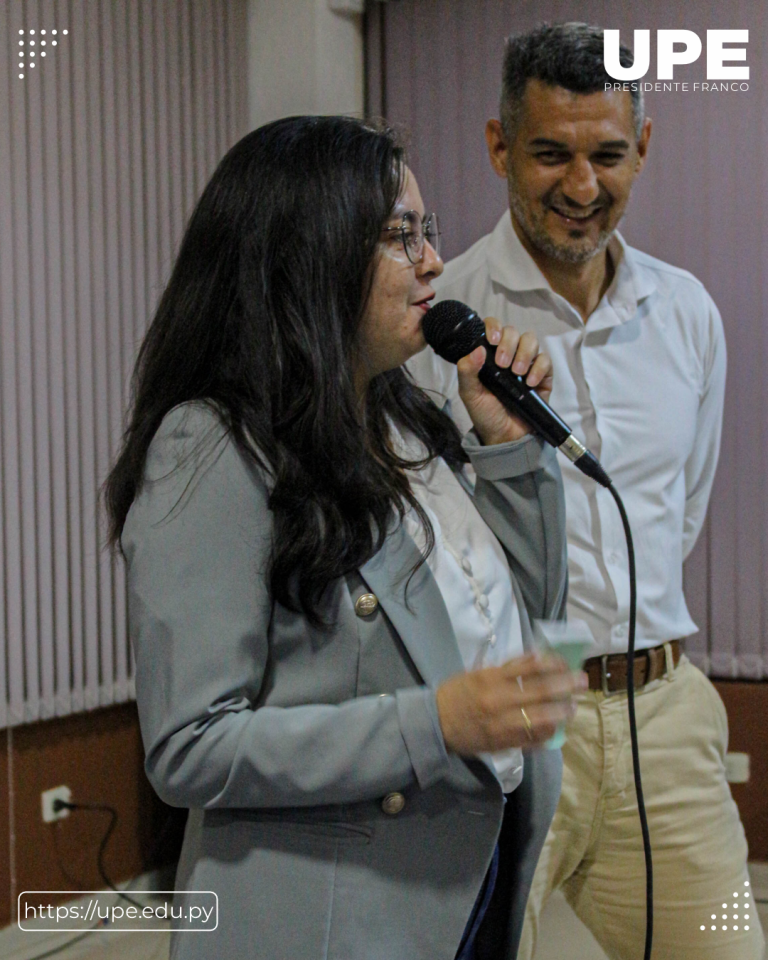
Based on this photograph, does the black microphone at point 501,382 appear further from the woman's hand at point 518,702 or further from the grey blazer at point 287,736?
the woman's hand at point 518,702

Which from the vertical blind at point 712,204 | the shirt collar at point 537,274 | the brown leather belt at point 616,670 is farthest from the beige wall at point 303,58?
the brown leather belt at point 616,670

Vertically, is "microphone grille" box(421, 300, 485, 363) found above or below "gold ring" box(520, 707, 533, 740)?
above

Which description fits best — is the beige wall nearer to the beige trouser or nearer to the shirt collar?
the shirt collar

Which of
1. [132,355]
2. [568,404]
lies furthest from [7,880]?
[568,404]

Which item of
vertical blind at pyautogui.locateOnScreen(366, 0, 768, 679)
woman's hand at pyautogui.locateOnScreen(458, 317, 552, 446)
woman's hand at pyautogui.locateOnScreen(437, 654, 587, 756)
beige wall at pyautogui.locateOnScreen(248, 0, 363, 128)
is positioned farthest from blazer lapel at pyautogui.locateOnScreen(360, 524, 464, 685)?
beige wall at pyautogui.locateOnScreen(248, 0, 363, 128)

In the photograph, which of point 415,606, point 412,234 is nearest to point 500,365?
point 412,234

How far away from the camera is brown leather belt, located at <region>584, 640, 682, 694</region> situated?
1794 mm

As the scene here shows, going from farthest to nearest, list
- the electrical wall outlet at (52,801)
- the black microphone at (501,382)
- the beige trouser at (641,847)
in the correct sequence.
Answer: the electrical wall outlet at (52,801) < the beige trouser at (641,847) < the black microphone at (501,382)

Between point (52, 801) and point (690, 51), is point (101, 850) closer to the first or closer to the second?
point (52, 801)

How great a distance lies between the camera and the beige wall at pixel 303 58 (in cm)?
312

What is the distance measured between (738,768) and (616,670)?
144 centimetres

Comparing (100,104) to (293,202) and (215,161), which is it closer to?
(215,161)

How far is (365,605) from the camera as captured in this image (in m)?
1.05

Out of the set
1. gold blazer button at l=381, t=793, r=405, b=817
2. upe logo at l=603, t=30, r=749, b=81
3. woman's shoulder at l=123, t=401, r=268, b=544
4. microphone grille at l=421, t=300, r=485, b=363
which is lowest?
gold blazer button at l=381, t=793, r=405, b=817
